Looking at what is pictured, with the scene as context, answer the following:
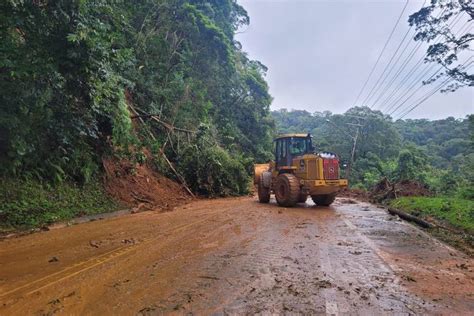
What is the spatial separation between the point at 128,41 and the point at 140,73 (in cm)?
203

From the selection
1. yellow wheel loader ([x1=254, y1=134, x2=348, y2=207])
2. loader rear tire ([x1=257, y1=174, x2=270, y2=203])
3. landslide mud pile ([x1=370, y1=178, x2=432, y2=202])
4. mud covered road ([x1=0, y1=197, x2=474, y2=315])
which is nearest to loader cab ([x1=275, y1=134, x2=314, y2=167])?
yellow wheel loader ([x1=254, y1=134, x2=348, y2=207])

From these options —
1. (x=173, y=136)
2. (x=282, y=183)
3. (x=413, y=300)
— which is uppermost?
(x=173, y=136)

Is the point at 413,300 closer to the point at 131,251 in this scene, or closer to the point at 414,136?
the point at 131,251

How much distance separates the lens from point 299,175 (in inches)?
525

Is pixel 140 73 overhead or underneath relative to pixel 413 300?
overhead

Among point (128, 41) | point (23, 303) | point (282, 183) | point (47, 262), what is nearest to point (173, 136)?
point (128, 41)

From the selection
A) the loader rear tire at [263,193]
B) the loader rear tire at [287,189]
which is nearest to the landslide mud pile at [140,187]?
the loader rear tire at [263,193]

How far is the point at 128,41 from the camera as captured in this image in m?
18.2

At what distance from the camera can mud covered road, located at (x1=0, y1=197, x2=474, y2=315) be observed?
11.6ft

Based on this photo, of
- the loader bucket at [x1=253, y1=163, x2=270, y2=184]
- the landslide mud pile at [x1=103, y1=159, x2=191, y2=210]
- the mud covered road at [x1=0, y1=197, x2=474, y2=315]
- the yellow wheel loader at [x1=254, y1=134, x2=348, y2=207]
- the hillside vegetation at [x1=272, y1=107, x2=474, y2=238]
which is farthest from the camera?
the loader bucket at [x1=253, y1=163, x2=270, y2=184]

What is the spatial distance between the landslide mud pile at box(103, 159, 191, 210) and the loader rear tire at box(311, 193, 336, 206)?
552 centimetres

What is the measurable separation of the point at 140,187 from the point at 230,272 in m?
9.61

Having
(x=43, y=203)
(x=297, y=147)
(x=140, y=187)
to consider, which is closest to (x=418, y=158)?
(x=297, y=147)

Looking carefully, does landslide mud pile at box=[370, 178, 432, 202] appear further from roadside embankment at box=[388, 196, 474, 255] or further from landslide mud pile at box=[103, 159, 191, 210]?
landslide mud pile at box=[103, 159, 191, 210]
